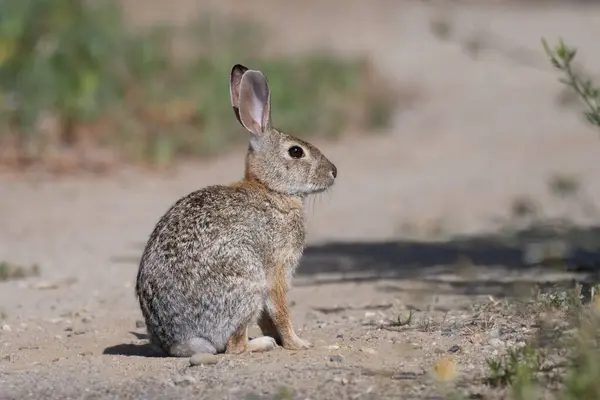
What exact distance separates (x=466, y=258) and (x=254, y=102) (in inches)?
114

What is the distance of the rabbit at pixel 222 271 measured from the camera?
6.60 m

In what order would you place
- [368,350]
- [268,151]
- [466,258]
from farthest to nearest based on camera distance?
[466,258] < [268,151] < [368,350]

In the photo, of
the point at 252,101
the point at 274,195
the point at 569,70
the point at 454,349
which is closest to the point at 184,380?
the point at 454,349

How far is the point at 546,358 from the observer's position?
18.7 feet

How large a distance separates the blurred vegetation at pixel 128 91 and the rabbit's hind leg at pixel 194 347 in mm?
7755

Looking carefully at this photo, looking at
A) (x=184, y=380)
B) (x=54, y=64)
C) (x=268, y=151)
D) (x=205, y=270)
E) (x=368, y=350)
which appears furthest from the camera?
(x=54, y=64)

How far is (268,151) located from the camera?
7441 mm

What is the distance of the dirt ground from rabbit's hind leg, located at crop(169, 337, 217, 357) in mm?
101

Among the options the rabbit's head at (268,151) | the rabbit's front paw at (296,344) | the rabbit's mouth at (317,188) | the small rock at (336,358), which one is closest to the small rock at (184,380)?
the small rock at (336,358)

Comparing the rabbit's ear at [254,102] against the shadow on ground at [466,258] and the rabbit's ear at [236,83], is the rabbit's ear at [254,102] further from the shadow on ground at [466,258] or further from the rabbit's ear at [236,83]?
the shadow on ground at [466,258]

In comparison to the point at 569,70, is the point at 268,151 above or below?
below

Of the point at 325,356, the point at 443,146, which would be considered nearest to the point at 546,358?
the point at 325,356

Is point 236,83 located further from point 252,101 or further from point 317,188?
point 317,188

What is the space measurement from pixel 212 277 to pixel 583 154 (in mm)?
8841
